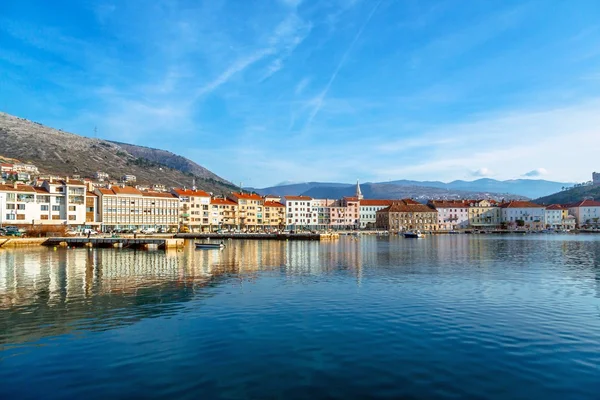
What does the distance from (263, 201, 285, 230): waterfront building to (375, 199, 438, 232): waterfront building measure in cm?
3921

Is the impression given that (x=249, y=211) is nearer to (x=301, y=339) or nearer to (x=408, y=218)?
(x=408, y=218)

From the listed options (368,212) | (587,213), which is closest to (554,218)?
(587,213)

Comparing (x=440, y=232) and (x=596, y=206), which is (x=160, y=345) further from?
(x=596, y=206)

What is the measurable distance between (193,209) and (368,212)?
240 feet

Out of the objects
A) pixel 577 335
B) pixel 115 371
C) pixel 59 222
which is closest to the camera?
pixel 115 371

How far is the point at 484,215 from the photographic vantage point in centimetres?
17162

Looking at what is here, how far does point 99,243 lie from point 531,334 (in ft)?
232

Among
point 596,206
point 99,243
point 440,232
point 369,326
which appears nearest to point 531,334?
point 369,326

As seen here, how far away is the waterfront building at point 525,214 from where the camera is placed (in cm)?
16875

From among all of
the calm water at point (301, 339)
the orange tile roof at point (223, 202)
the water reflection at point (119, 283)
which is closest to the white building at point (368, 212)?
the orange tile roof at point (223, 202)

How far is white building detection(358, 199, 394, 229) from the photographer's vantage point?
16850 cm

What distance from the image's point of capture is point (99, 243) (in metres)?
72.1

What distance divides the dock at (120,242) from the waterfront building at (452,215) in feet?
394

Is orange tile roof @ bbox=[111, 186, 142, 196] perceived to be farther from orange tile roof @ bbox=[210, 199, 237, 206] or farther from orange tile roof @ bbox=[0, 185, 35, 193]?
orange tile roof @ bbox=[210, 199, 237, 206]
